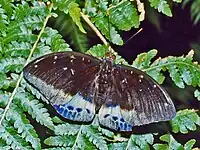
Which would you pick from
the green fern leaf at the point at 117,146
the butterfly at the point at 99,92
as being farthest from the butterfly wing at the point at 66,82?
the green fern leaf at the point at 117,146

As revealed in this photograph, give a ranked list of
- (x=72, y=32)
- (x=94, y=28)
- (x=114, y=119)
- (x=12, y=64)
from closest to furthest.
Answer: (x=114, y=119) → (x=12, y=64) → (x=94, y=28) → (x=72, y=32)

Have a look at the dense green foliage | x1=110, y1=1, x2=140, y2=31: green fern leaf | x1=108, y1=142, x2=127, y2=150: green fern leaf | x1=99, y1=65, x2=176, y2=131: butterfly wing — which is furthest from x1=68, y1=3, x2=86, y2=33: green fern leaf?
x1=108, y1=142, x2=127, y2=150: green fern leaf

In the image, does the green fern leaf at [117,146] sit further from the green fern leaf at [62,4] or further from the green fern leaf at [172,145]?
the green fern leaf at [62,4]

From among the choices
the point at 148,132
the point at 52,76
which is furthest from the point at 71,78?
the point at 148,132

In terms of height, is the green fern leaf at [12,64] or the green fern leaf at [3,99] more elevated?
the green fern leaf at [12,64]

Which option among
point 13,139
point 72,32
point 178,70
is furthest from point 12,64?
point 72,32

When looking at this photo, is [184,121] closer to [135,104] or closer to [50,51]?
[135,104]

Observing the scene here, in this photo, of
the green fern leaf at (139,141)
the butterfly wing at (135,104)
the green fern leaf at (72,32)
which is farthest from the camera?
the green fern leaf at (72,32)

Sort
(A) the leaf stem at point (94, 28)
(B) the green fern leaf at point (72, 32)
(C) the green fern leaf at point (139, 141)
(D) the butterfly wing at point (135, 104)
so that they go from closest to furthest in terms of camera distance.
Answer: (D) the butterfly wing at point (135, 104)
(C) the green fern leaf at point (139, 141)
(A) the leaf stem at point (94, 28)
(B) the green fern leaf at point (72, 32)
